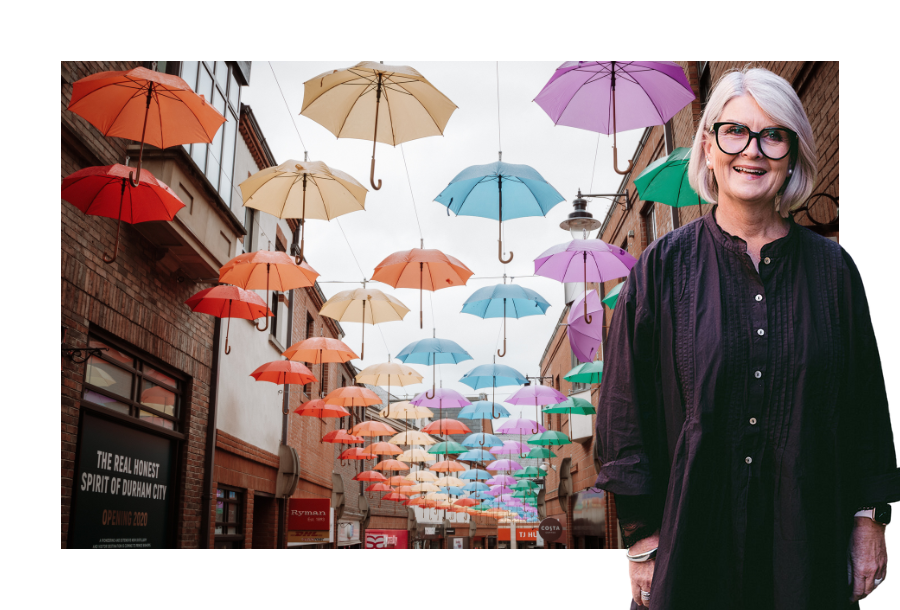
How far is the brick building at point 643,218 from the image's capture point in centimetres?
479

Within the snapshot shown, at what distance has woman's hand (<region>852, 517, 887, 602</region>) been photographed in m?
1.79

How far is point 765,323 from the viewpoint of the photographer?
1907 mm

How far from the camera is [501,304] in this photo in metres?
13.0

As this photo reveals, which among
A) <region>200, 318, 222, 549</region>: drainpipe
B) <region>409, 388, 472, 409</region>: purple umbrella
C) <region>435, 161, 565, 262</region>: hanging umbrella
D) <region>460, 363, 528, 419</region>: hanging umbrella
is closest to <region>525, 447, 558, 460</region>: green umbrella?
<region>460, 363, 528, 419</region>: hanging umbrella

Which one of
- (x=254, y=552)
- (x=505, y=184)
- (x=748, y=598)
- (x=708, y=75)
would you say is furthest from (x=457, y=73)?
(x=748, y=598)

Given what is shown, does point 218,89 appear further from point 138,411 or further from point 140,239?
point 138,411

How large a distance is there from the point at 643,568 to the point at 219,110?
984 centimetres

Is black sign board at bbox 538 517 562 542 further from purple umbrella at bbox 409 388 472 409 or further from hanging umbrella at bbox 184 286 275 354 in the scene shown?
hanging umbrella at bbox 184 286 275 354

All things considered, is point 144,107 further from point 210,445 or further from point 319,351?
point 210,445

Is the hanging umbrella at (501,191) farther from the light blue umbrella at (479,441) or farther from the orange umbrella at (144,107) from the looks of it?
the light blue umbrella at (479,441)

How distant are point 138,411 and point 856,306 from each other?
26.8 feet

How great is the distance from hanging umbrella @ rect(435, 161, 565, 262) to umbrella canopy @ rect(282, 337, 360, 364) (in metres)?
3.70

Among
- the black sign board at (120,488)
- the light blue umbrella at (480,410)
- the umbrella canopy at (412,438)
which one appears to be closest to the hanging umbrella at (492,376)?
the light blue umbrella at (480,410)

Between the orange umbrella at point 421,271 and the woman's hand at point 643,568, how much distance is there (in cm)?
752
